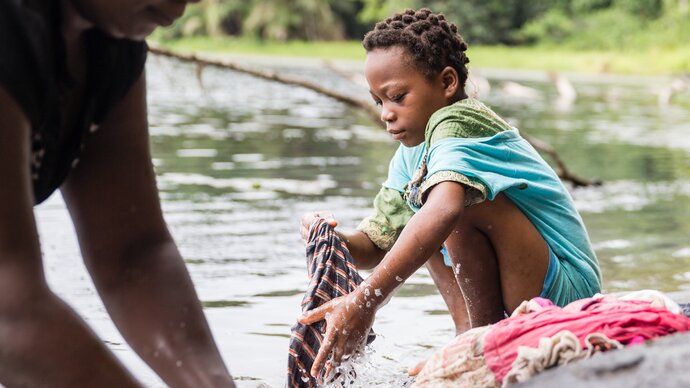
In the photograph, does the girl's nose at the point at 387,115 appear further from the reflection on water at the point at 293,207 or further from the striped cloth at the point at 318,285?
the reflection on water at the point at 293,207

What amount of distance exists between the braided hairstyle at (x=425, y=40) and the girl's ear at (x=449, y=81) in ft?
0.06

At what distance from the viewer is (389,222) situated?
3549 millimetres

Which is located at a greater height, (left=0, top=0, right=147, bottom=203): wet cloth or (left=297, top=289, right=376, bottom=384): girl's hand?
(left=0, top=0, right=147, bottom=203): wet cloth

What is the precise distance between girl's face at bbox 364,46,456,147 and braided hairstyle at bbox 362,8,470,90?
0.02m

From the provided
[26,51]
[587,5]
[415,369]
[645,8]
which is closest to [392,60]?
[415,369]

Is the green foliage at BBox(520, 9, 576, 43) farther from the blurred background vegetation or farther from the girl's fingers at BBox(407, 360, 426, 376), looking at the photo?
the girl's fingers at BBox(407, 360, 426, 376)

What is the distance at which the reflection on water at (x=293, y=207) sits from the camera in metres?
4.08

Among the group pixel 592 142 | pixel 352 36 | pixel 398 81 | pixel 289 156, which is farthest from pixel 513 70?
pixel 398 81

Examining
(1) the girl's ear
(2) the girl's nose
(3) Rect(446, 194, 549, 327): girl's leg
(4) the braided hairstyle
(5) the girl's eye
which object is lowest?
(3) Rect(446, 194, 549, 327): girl's leg

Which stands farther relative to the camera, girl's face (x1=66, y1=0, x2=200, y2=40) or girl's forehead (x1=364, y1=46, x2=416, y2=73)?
girl's forehead (x1=364, y1=46, x2=416, y2=73)

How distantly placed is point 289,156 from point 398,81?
7492mm

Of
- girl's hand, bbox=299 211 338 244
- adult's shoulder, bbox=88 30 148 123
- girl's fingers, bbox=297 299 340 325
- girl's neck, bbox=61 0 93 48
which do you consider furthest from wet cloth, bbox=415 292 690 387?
girl's neck, bbox=61 0 93 48

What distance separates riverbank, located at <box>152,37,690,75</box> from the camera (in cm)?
3344

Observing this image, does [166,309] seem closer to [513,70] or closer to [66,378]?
[66,378]
